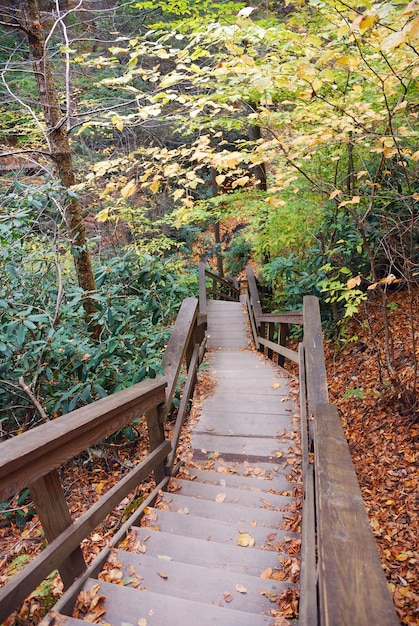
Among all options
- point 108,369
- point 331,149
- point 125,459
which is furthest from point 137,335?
point 331,149

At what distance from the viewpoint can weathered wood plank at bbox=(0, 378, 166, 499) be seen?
1.37m

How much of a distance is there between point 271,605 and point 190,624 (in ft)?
1.41

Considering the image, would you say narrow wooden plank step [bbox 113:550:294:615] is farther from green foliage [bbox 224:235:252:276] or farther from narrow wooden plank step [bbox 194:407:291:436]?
green foliage [bbox 224:235:252:276]

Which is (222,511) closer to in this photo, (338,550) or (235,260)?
(338,550)

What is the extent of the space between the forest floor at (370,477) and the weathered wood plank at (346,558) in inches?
84.8

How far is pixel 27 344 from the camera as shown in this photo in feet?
11.9

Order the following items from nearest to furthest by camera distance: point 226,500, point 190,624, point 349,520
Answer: point 349,520, point 190,624, point 226,500

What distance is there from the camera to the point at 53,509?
1.65 m

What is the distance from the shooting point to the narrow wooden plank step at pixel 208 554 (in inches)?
82.6

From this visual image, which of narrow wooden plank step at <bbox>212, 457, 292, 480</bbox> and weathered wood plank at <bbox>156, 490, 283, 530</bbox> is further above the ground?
weathered wood plank at <bbox>156, 490, 283, 530</bbox>

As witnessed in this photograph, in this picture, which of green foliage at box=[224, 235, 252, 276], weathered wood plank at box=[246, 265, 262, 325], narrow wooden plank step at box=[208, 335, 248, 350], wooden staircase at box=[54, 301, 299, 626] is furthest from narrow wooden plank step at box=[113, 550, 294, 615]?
green foliage at box=[224, 235, 252, 276]

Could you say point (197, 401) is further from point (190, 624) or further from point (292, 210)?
point (292, 210)

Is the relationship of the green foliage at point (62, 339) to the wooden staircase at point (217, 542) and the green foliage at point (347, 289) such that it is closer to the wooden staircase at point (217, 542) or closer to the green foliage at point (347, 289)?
the wooden staircase at point (217, 542)

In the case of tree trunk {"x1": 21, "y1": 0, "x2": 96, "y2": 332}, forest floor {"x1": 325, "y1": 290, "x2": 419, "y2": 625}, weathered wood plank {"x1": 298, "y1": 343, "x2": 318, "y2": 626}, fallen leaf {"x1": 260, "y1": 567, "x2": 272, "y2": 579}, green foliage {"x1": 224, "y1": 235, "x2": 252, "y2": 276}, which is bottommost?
forest floor {"x1": 325, "y1": 290, "x2": 419, "y2": 625}
